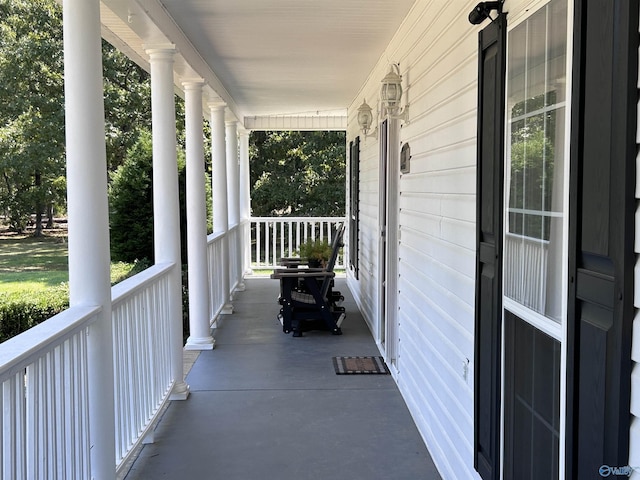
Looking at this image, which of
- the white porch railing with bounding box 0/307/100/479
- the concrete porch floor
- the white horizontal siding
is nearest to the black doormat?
the concrete porch floor

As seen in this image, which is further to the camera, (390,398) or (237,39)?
(237,39)

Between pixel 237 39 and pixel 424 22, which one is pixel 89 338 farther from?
pixel 237 39

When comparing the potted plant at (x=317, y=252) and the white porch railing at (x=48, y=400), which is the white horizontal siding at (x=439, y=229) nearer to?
the white porch railing at (x=48, y=400)

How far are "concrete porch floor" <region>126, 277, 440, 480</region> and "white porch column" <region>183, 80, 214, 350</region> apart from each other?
0.59 m

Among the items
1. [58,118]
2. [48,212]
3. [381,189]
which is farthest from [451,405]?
[48,212]

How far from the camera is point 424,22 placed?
379 cm

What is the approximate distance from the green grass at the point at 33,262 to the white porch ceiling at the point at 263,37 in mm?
7963

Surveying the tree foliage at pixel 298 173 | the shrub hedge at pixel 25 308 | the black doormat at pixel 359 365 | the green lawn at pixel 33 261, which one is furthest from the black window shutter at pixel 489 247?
the tree foliage at pixel 298 173

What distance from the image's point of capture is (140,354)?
141 inches

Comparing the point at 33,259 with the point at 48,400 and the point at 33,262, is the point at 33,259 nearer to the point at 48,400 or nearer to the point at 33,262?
the point at 33,262

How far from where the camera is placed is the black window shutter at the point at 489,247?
2.32 meters

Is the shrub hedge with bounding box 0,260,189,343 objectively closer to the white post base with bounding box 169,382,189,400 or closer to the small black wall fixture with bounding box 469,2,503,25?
the white post base with bounding box 169,382,189,400

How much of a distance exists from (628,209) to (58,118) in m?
16.5

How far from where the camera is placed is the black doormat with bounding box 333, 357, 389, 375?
5125 millimetres
